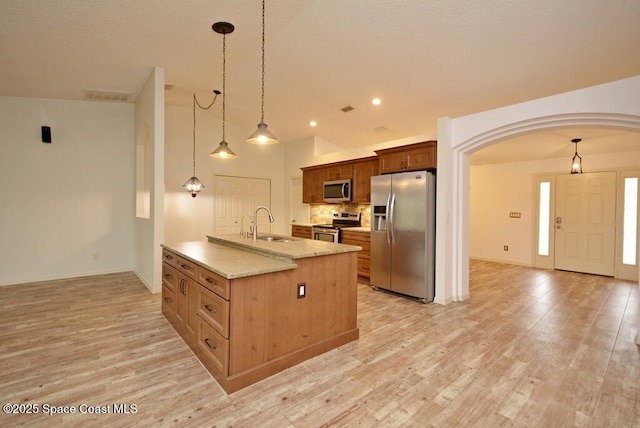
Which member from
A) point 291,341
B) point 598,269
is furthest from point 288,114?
point 598,269

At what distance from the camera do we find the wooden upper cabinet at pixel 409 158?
413cm

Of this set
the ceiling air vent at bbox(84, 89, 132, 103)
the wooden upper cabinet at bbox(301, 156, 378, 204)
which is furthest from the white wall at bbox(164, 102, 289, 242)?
the wooden upper cabinet at bbox(301, 156, 378, 204)

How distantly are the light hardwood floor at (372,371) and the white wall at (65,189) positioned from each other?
1.42 metres

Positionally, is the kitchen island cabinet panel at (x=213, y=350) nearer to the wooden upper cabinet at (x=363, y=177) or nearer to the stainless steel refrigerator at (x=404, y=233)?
the stainless steel refrigerator at (x=404, y=233)

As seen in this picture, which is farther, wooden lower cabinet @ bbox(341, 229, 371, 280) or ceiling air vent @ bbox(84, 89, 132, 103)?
wooden lower cabinet @ bbox(341, 229, 371, 280)

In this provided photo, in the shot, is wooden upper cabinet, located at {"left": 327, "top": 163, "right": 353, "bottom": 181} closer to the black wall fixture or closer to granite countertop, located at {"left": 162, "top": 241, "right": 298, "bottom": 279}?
granite countertop, located at {"left": 162, "top": 241, "right": 298, "bottom": 279}

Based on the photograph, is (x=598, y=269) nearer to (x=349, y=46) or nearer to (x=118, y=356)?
(x=349, y=46)

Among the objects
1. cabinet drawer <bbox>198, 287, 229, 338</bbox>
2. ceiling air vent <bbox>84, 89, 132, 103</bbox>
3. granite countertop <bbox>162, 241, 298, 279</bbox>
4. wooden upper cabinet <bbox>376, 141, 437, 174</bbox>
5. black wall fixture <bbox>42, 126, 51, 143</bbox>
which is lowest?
cabinet drawer <bbox>198, 287, 229, 338</bbox>

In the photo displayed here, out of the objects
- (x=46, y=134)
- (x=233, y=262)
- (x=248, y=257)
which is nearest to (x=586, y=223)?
(x=248, y=257)

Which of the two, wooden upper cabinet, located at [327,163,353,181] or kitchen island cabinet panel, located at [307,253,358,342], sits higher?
wooden upper cabinet, located at [327,163,353,181]

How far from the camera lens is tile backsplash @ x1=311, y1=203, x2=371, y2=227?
19.7 ft

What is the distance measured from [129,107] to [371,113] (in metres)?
4.60

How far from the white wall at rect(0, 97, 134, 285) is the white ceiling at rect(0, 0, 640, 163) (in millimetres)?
455

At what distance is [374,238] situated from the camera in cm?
466
